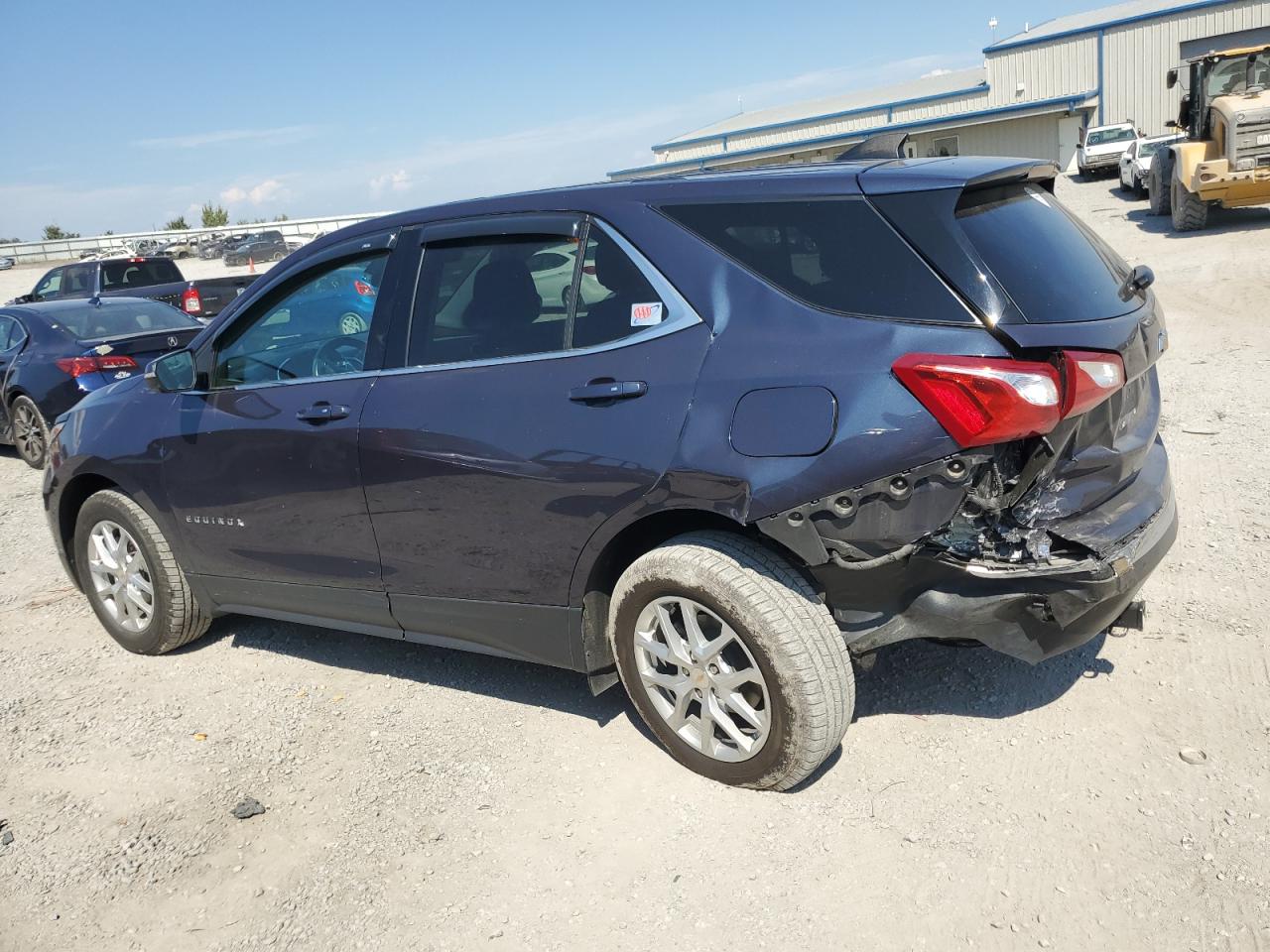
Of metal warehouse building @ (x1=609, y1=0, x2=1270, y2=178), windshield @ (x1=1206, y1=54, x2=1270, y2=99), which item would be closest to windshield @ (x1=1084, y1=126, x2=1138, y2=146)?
metal warehouse building @ (x1=609, y1=0, x2=1270, y2=178)

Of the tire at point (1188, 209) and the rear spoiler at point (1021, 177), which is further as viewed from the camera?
the tire at point (1188, 209)

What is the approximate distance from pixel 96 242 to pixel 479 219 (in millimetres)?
61531

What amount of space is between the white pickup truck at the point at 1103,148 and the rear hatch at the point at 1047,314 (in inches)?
1247

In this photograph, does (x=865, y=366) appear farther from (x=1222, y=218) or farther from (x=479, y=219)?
(x=1222, y=218)

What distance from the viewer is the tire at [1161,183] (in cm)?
1892

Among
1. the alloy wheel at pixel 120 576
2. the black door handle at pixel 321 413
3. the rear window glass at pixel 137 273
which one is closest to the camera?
the black door handle at pixel 321 413

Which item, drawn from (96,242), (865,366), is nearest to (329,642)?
(865,366)

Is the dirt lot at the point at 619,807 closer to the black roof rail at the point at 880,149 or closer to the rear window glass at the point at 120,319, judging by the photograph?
the black roof rail at the point at 880,149

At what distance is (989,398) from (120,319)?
9.08 metres

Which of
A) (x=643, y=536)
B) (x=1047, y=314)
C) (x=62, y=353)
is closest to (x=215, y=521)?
(x=643, y=536)

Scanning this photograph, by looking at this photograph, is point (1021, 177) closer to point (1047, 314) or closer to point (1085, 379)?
point (1047, 314)

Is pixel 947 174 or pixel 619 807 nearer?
pixel 947 174

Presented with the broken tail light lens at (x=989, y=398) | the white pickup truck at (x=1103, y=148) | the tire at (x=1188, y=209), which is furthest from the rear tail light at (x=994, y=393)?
the white pickup truck at (x=1103, y=148)

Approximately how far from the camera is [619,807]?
3.35 m
